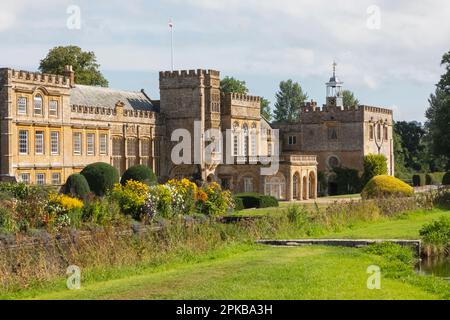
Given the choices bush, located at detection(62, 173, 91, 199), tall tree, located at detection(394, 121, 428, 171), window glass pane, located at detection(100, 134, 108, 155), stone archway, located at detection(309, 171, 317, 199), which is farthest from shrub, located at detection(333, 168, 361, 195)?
tall tree, located at detection(394, 121, 428, 171)

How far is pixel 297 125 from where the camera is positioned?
63781mm

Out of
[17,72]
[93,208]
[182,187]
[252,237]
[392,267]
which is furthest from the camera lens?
[17,72]

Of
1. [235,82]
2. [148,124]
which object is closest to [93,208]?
[148,124]

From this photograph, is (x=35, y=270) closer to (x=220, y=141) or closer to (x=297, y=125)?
(x=220, y=141)

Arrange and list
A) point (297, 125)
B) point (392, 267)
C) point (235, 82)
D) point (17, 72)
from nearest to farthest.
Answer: point (392, 267)
point (17, 72)
point (297, 125)
point (235, 82)

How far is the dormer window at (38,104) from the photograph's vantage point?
140ft

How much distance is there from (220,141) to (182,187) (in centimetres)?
2474

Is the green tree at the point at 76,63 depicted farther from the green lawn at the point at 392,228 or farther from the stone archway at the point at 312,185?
the green lawn at the point at 392,228

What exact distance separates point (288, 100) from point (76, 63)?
39.4 m

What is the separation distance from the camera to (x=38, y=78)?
42.8 m

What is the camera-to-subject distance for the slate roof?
4791 centimetres

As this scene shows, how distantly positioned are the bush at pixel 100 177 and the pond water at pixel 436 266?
2183cm

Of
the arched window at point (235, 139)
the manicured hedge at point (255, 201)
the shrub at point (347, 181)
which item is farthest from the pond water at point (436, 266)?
the shrub at point (347, 181)

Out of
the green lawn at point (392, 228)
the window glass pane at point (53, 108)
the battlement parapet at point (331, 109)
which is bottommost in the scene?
the green lawn at point (392, 228)
